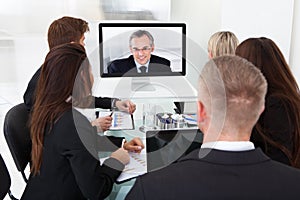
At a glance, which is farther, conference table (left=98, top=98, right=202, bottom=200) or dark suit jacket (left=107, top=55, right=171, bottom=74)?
dark suit jacket (left=107, top=55, right=171, bottom=74)

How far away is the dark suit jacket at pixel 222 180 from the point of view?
76cm

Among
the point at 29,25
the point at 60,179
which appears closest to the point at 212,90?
the point at 60,179

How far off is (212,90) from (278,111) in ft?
1.87

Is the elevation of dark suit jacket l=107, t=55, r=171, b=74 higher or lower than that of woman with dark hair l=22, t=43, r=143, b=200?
higher

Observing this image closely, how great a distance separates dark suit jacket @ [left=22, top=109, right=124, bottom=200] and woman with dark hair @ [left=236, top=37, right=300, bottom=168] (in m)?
0.54

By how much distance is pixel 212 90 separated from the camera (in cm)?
82

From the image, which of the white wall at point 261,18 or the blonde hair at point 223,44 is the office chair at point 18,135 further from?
the white wall at point 261,18


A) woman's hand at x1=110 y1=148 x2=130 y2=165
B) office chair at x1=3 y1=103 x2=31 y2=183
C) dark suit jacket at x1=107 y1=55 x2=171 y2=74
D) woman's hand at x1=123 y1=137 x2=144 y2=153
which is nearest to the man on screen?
dark suit jacket at x1=107 y1=55 x2=171 y2=74

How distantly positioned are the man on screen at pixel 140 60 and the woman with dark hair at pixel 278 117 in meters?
1.42

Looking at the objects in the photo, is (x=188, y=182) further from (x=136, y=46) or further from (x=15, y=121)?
(x=136, y=46)

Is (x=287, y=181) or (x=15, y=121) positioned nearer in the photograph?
(x=287, y=181)

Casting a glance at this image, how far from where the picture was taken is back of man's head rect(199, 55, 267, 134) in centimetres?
81

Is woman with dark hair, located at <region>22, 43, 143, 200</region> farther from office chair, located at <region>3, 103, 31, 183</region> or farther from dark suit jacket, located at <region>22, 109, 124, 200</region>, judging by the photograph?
office chair, located at <region>3, 103, 31, 183</region>

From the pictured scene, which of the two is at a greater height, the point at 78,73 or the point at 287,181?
the point at 78,73
